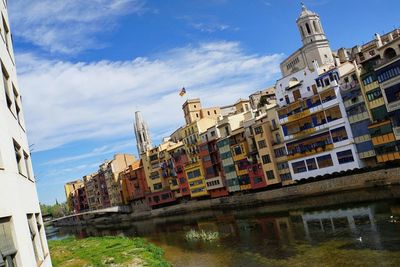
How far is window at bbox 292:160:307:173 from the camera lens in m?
57.5

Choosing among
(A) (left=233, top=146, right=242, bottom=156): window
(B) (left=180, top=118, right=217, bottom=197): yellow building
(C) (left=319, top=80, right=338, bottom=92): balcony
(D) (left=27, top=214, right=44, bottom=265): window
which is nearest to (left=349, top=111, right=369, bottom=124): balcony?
(C) (left=319, top=80, right=338, bottom=92): balcony

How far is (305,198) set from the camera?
54.3m

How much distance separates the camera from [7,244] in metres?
7.53

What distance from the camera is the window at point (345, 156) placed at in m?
51.0

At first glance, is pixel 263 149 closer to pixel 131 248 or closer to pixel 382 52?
pixel 382 52

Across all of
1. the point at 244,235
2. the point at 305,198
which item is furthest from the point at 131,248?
the point at 305,198

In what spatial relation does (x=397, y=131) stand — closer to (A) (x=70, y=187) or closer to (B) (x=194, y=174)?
(B) (x=194, y=174)

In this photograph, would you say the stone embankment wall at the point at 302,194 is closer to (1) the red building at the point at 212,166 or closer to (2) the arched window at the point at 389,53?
(1) the red building at the point at 212,166

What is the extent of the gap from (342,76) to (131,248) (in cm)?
3461

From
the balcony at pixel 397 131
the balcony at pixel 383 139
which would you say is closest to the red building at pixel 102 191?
the balcony at pixel 383 139

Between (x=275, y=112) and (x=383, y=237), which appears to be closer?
(x=383, y=237)

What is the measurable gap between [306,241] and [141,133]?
12169 centimetres

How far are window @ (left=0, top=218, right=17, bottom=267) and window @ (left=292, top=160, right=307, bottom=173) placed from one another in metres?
53.2

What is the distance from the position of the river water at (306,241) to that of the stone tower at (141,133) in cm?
9990
